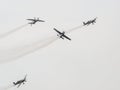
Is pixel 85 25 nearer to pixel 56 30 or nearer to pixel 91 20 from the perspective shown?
pixel 91 20

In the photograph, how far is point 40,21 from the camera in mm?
38938

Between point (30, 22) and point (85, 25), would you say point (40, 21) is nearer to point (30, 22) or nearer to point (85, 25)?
point (30, 22)

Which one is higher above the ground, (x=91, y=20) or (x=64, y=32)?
(x=91, y=20)

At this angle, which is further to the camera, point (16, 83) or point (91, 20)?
point (91, 20)

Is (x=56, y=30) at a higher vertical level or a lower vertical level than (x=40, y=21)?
lower

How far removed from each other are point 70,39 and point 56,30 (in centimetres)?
317

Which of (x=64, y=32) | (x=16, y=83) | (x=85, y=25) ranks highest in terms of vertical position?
(x=85, y=25)

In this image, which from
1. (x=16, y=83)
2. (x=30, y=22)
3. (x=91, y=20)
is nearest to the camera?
(x=16, y=83)

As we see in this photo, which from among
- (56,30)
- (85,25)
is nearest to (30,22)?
(56,30)

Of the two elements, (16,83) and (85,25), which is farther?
(85,25)

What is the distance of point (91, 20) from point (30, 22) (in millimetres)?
7634

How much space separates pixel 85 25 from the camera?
41.6 meters

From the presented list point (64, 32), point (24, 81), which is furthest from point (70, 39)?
point (24, 81)

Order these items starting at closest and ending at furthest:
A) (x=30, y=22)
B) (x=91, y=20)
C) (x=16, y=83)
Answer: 1. (x=16, y=83)
2. (x=30, y=22)
3. (x=91, y=20)
